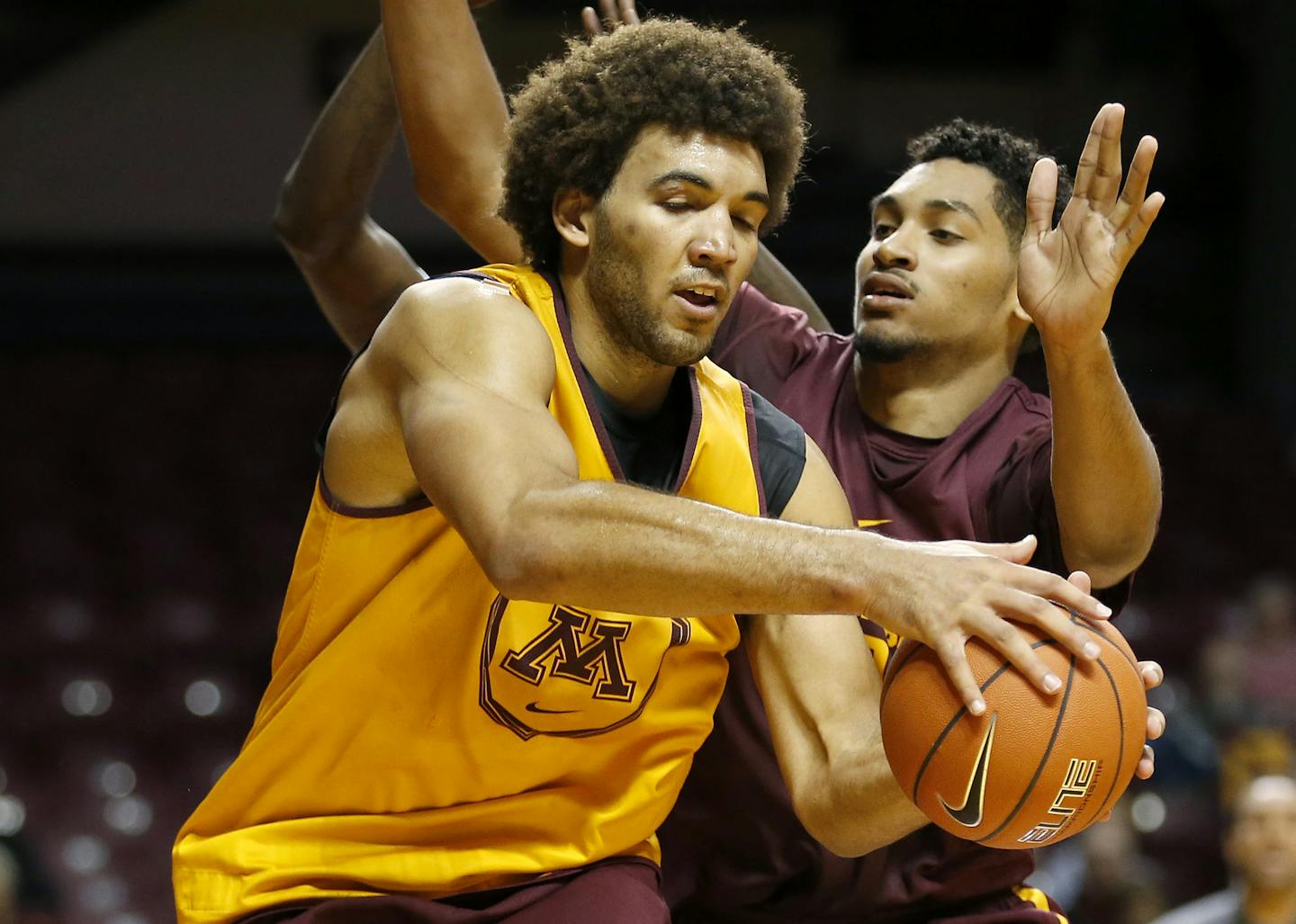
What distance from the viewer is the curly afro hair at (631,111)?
2.89 meters

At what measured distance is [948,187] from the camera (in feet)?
12.0

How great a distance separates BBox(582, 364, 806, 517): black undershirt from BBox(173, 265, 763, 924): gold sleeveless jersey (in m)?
0.06

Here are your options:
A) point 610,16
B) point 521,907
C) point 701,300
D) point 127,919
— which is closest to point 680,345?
point 701,300

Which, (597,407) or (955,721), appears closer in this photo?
(955,721)

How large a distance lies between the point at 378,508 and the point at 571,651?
39cm

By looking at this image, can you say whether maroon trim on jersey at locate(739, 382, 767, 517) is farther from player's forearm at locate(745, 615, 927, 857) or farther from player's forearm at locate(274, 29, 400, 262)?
player's forearm at locate(274, 29, 400, 262)

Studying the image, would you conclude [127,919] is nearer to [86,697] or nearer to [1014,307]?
[86,697]

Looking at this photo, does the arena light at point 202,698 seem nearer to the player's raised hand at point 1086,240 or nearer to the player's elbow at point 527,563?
the player's raised hand at point 1086,240

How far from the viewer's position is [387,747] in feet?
9.27

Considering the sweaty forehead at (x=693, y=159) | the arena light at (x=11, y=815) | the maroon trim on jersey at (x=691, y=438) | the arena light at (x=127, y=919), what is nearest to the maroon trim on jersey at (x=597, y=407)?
the maroon trim on jersey at (x=691, y=438)

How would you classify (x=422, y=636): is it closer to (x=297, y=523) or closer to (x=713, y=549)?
(x=713, y=549)

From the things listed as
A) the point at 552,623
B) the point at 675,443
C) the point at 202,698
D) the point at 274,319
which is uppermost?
the point at 675,443

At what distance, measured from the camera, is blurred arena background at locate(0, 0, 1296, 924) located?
27.0 ft

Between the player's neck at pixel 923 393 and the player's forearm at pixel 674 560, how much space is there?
1316 millimetres
